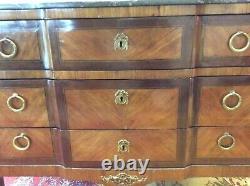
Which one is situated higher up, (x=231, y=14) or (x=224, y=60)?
(x=231, y=14)

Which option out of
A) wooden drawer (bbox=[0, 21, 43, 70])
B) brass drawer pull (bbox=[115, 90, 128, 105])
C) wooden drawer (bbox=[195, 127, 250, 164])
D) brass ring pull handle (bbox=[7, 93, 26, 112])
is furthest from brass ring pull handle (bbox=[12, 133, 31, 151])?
wooden drawer (bbox=[195, 127, 250, 164])

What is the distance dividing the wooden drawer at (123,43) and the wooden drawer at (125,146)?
0.24 m

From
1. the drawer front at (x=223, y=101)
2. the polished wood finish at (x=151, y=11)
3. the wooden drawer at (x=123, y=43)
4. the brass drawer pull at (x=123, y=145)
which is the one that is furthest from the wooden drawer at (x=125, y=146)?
the polished wood finish at (x=151, y=11)

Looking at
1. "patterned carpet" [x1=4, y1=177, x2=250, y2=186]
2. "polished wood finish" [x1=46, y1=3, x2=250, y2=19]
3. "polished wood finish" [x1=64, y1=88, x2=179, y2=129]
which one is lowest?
"patterned carpet" [x1=4, y1=177, x2=250, y2=186]

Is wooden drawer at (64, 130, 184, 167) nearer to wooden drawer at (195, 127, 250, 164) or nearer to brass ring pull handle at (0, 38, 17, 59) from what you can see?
wooden drawer at (195, 127, 250, 164)

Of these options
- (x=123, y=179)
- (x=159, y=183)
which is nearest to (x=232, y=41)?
(x=123, y=179)

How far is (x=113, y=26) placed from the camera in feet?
3.11

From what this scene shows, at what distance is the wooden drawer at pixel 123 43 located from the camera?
0.94 metres

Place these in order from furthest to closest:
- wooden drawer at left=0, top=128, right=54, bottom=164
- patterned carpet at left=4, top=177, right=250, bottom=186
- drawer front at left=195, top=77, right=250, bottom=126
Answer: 1. patterned carpet at left=4, top=177, right=250, bottom=186
2. wooden drawer at left=0, top=128, right=54, bottom=164
3. drawer front at left=195, top=77, right=250, bottom=126

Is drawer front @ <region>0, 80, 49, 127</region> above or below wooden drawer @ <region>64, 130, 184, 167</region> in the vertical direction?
above

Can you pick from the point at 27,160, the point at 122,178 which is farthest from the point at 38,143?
the point at 122,178

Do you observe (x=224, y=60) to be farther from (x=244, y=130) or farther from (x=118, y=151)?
(x=118, y=151)

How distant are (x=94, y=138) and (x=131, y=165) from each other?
173 mm

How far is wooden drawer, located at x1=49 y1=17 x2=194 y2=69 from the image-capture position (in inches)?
37.1
